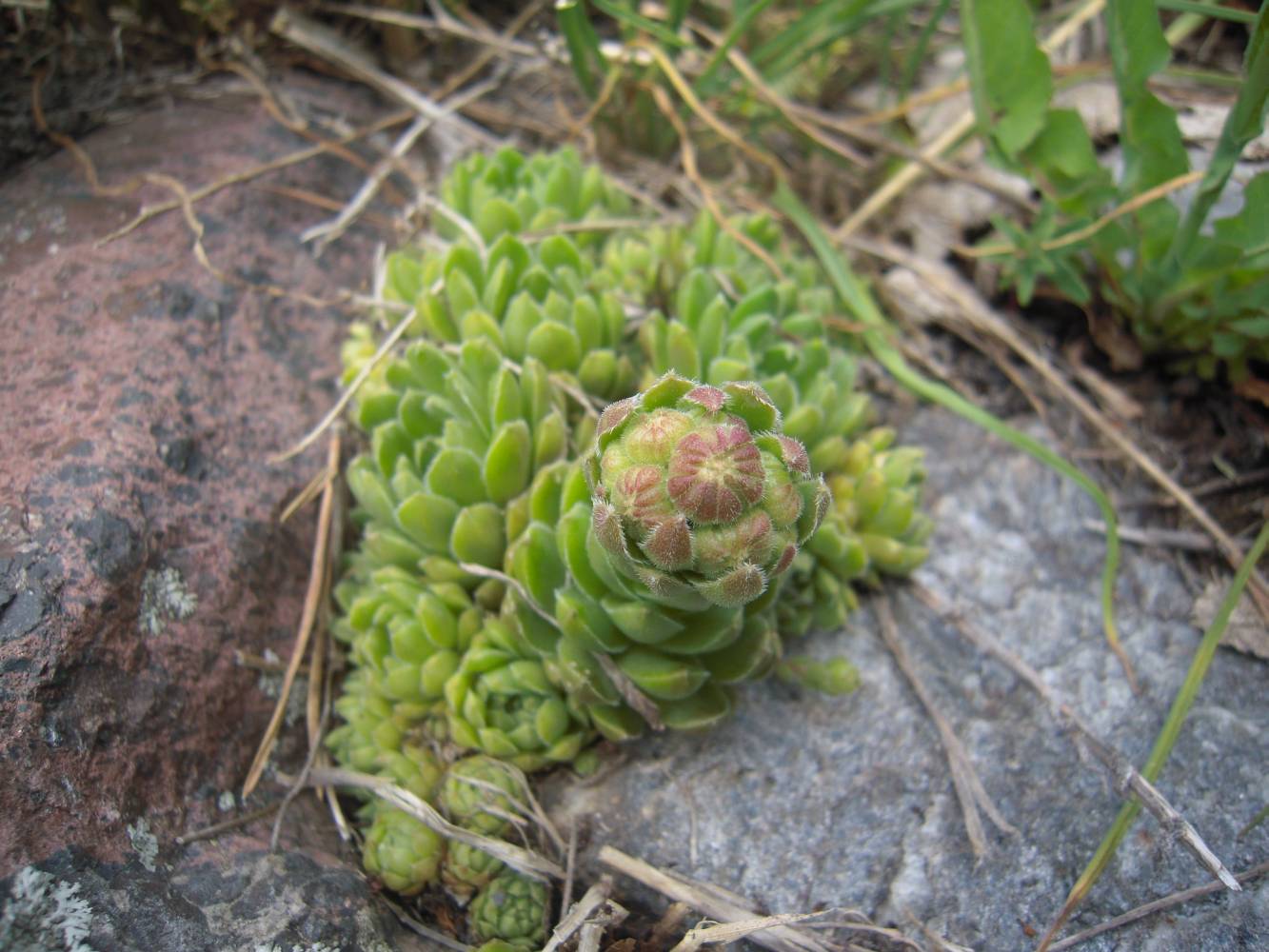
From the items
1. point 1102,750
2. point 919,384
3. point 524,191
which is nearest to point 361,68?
point 524,191

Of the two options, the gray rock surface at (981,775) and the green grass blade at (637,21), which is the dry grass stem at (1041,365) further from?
the green grass blade at (637,21)

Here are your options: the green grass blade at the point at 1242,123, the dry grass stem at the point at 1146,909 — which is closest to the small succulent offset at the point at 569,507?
the dry grass stem at the point at 1146,909

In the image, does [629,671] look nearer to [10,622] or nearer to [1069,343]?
[10,622]

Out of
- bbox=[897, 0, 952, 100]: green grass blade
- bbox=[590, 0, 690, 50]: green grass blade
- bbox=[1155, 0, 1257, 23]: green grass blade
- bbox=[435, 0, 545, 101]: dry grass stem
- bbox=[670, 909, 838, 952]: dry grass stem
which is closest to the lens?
bbox=[670, 909, 838, 952]: dry grass stem

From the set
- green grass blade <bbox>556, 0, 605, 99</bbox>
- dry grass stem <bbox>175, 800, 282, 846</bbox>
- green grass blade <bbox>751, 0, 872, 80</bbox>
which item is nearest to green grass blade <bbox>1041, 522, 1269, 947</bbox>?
dry grass stem <bbox>175, 800, 282, 846</bbox>

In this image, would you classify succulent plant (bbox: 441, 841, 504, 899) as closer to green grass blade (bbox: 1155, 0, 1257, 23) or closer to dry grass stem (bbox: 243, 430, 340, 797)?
dry grass stem (bbox: 243, 430, 340, 797)

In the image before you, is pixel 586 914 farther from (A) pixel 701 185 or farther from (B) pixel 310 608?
(A) pixel 701 185

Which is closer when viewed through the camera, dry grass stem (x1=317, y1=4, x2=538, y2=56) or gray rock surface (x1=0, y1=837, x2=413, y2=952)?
gray rock surface (x1=0, y1=837, x2=413, y2=952)
